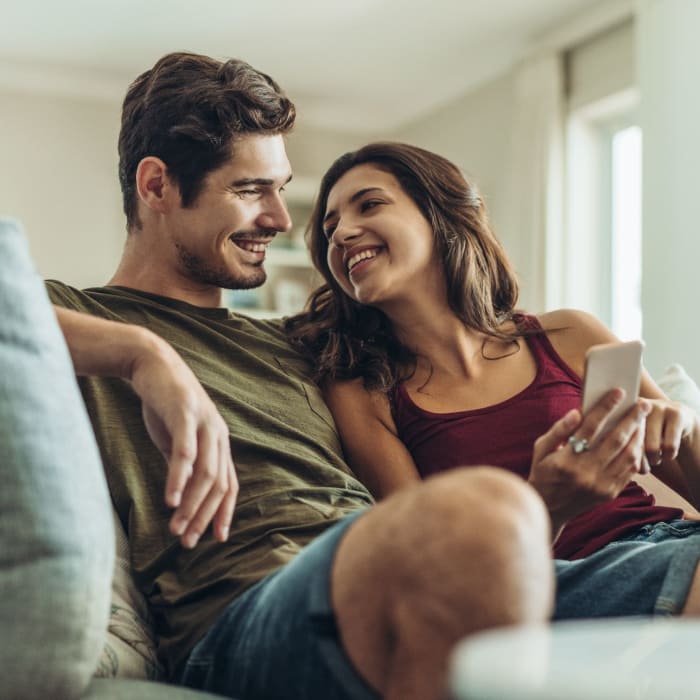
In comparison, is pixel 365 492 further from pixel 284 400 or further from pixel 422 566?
pixel 422 566

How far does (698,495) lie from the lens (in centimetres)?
166

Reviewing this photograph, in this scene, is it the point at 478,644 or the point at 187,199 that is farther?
the point at 187,199

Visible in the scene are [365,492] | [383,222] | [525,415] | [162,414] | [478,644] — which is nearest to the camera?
[478,644]

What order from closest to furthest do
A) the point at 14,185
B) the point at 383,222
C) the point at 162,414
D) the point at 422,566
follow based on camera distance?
the point at 422,566, the point at 162,414, the point at 383,222, the point at 14,185

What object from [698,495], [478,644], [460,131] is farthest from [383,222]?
[460,131]

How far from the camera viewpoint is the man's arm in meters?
1.09

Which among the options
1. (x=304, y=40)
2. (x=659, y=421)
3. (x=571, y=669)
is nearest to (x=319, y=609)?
(x=571, y=669)

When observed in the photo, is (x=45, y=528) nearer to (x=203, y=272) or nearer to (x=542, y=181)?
(x=203, y=272)

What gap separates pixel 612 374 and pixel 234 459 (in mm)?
533

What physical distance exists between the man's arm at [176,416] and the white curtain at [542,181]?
391 centimetres

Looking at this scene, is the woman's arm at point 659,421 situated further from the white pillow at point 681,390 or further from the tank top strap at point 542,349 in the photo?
the white pillow at point 681,390

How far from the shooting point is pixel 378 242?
1.87 m

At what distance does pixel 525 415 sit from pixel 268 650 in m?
0.77

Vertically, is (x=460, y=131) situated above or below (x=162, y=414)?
above
